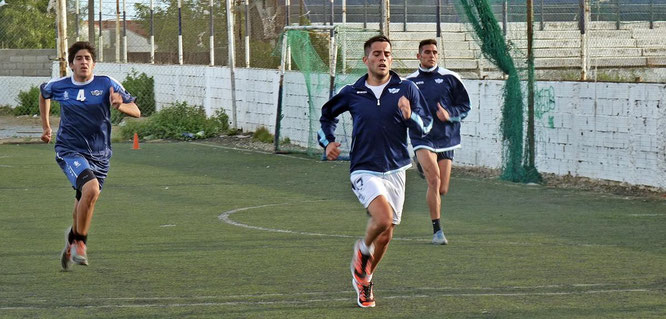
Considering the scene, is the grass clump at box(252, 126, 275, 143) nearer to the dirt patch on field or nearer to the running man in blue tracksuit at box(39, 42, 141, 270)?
the dirt patch on field

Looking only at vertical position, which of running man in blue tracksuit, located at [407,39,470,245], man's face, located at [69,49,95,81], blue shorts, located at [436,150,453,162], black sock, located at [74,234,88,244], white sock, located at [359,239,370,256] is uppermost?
man's face, located at [69,49,95,81]

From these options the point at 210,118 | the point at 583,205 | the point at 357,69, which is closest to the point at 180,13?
the point at 210,118

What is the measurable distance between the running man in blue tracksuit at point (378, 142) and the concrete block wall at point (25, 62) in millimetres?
32849

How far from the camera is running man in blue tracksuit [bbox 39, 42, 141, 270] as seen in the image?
10.7 m

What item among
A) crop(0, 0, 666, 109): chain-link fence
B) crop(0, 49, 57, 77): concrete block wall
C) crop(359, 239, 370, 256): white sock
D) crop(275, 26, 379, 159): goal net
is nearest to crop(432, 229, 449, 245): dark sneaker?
crop(359, 239, 370, 256): white sock

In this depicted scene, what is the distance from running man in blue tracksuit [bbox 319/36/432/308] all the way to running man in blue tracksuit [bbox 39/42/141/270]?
2650 mm

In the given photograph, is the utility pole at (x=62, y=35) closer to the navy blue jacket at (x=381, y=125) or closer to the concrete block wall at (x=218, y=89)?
the concrete block wall at (x=218, y=89)

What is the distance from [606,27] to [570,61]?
9.26ft

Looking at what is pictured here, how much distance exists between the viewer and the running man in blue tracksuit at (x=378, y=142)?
28.7 ft

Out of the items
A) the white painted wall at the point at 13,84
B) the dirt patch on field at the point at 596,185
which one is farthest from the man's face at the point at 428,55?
the white painted wall at the point at 13,84

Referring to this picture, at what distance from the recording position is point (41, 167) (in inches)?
851

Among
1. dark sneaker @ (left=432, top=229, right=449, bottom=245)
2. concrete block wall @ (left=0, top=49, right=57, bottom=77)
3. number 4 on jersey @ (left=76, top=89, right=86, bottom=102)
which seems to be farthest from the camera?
concrete block wall @ (left=0, top=49, right=57, bottom=77)

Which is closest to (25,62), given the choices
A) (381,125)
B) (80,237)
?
(80,237)

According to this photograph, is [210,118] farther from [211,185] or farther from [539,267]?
[539,267]
